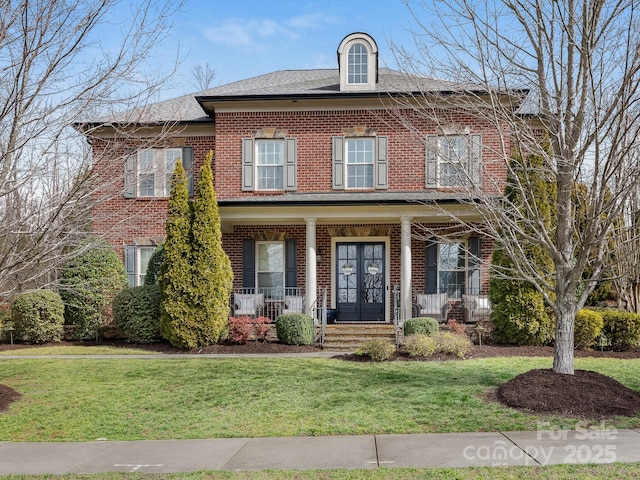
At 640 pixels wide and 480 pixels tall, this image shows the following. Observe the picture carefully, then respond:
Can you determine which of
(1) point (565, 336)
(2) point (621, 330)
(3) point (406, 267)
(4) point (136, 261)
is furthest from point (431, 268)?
(4) point (136, 261)

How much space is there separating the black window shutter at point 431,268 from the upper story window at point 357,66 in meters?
5.02

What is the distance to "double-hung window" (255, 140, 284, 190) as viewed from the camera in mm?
16578

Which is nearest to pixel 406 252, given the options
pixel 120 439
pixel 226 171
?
pixel 226 171

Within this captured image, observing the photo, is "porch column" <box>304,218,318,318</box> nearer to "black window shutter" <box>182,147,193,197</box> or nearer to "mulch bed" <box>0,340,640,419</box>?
"black window shutter" <box>182,147,193,197</box>

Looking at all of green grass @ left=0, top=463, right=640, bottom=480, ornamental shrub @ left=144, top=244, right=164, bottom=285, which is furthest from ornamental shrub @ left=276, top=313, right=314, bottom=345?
green grass @ left=0, top=463, right=640, bottom=480

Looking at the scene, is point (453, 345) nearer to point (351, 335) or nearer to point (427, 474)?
point (351, 335)

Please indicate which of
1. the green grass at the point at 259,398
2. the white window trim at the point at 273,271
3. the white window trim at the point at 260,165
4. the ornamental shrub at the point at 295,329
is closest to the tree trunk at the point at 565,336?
the green grass at the point at 259,398

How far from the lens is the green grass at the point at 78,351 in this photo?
43.7 ft

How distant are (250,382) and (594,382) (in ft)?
16.6

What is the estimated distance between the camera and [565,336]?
8.00 meters

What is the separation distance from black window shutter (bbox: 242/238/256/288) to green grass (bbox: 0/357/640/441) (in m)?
5.12

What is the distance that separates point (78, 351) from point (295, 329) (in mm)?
5102

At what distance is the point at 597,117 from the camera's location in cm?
708

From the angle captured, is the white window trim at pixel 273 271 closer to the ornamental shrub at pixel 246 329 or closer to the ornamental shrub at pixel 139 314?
the ornamental shrub at pixel 246 329
